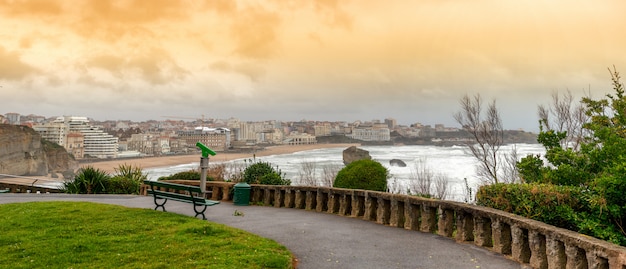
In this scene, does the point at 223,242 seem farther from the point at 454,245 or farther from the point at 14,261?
the point at 454,245

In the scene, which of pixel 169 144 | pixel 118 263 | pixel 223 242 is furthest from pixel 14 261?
pixel 169 144

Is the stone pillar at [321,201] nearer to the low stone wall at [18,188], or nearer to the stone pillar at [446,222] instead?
the stone pillar at [446,222]

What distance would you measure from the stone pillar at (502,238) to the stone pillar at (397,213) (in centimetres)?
276

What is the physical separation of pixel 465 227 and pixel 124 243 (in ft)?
22.0

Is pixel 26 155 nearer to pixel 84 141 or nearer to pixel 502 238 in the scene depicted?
pixel 84 141

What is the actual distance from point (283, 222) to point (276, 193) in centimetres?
381

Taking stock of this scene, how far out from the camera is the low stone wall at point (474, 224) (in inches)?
251

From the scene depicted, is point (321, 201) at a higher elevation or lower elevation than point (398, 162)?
higher

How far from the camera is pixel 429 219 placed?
33.0ft

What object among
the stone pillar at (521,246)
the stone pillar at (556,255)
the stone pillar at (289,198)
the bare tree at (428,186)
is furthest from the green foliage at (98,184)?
the stone pillar at (556,255)

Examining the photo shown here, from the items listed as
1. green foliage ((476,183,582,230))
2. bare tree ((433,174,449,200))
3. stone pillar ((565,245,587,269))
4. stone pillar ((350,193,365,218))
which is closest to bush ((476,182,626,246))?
green foliage ((476,183,582,230))

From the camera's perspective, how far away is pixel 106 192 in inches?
843

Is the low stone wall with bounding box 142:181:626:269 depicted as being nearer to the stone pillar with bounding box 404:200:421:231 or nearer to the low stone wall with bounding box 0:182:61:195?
the stone pillar with bounding box 404:200:421:231

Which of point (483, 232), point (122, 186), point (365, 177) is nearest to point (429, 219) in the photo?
point (483, 232)
